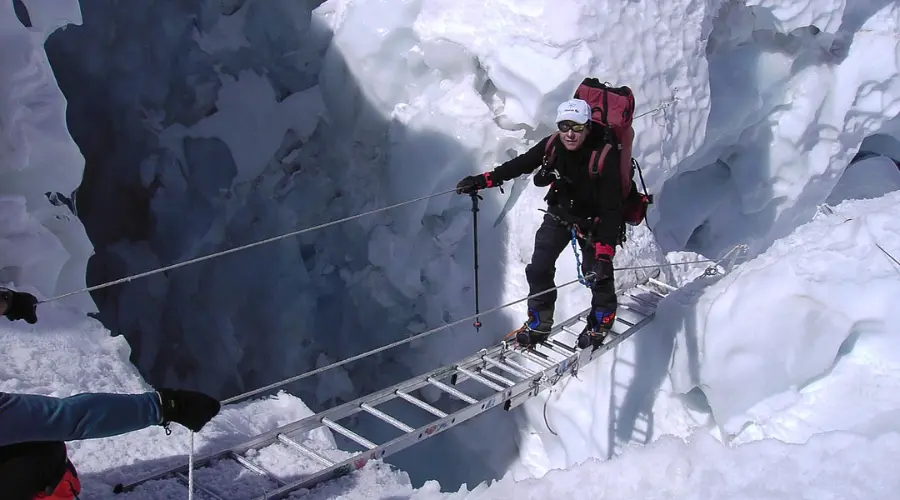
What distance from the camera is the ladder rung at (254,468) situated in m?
3.06

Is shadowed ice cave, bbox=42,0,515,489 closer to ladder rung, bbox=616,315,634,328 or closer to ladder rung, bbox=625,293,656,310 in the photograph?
ladder rung, bbox=625,293,656,310

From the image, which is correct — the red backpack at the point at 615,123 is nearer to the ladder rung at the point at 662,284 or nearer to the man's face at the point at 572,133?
the man's face at the point at 572,133

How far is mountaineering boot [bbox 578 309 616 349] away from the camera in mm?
4414

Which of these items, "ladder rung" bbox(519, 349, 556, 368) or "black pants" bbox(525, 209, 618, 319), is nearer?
"black pants" bbox(525, 209, 618, 319)

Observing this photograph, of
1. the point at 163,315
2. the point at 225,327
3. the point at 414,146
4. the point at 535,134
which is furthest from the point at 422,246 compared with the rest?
the point at 163,315

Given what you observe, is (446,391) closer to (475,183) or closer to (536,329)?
(536,329)

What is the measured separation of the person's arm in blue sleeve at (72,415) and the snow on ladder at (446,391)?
536 mm

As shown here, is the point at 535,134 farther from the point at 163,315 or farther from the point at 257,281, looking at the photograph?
the point at 163,315

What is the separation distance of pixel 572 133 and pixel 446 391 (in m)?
1.54

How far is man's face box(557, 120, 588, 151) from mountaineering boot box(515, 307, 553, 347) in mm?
986

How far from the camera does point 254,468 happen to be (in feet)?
10.2

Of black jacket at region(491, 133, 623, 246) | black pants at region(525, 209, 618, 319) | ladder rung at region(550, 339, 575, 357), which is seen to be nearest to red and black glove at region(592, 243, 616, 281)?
black jacket at region(491, 133, 623, 246)

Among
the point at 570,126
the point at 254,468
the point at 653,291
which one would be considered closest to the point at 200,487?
the point at 254,468

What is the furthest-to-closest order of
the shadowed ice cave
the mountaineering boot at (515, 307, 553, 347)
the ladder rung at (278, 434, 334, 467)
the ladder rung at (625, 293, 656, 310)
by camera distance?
the shadowed ice cave, the ladder rung at (625, 293, 656, 310), the mountaineering boot at (515, 307, 553, 347), the ladder rung at (278, 434, 334, 467)
